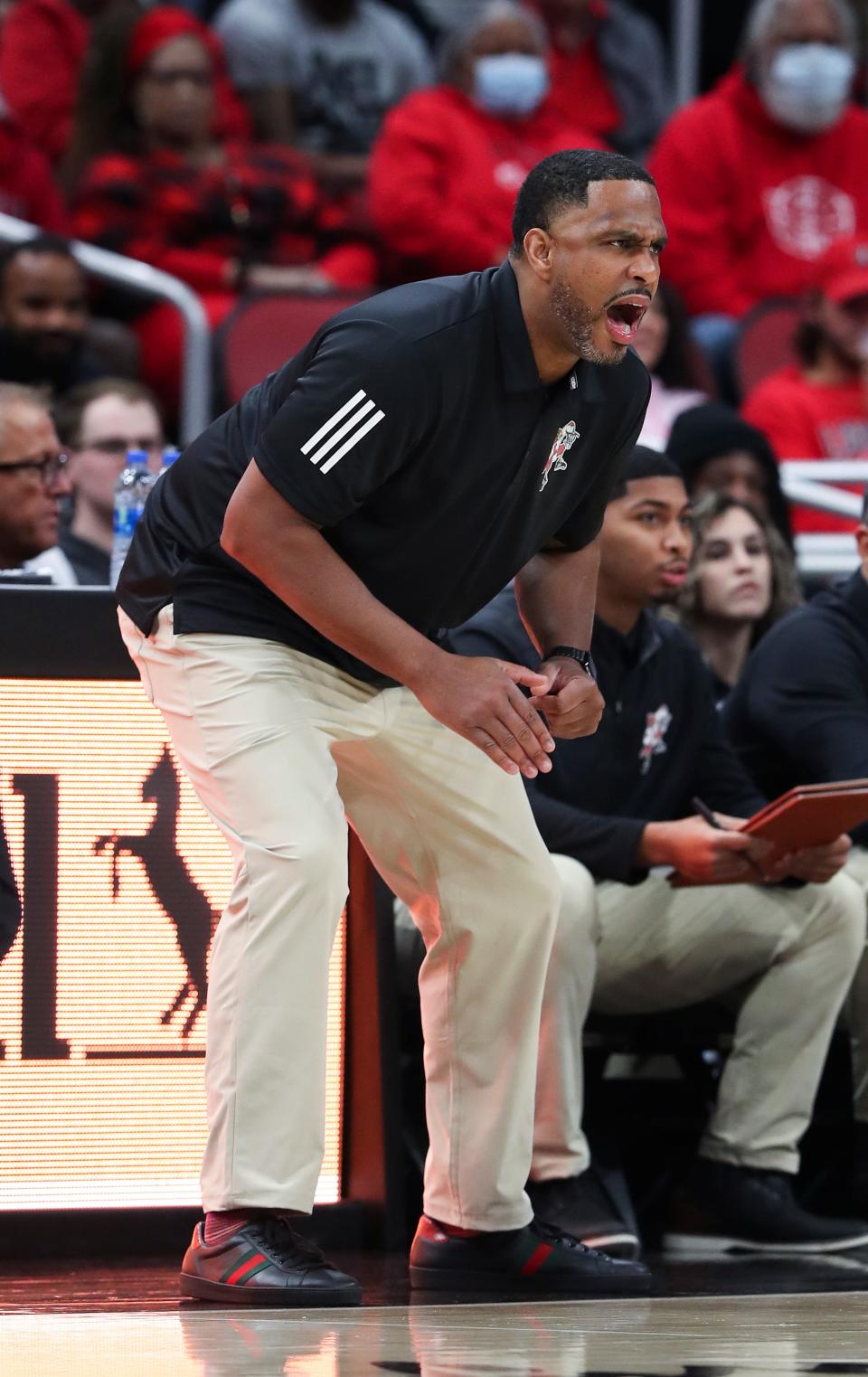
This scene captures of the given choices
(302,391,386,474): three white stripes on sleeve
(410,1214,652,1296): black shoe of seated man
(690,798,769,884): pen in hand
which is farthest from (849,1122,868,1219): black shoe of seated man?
(302,391,386,474): three white stripes on sleeve

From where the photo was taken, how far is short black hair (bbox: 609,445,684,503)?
4.13 metres

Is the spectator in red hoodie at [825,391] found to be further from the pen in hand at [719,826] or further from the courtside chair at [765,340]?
the pen in hand at [719,826]

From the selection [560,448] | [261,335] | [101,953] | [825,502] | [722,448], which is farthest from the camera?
[261,335]

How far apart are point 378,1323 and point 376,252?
5.29 m

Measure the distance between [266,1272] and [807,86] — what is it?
19.4 feet

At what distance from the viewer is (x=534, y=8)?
826 centimetres

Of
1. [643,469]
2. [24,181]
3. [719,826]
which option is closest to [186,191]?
[24,181]

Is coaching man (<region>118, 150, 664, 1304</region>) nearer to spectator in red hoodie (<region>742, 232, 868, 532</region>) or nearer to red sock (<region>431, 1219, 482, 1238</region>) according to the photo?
red sock (<region>431, 1219, 482, 1238</region>)

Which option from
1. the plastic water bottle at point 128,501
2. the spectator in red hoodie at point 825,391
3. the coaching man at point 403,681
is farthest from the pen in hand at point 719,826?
the spectator in red hoodie at point 825,391

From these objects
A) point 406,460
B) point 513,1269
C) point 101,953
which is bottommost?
point 513,1269

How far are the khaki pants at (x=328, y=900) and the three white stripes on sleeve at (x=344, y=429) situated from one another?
1.11 ft

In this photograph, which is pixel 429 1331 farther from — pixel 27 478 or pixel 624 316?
pixel 27 478

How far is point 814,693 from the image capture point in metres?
4.07

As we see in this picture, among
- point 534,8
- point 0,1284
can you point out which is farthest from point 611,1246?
point 534,8
